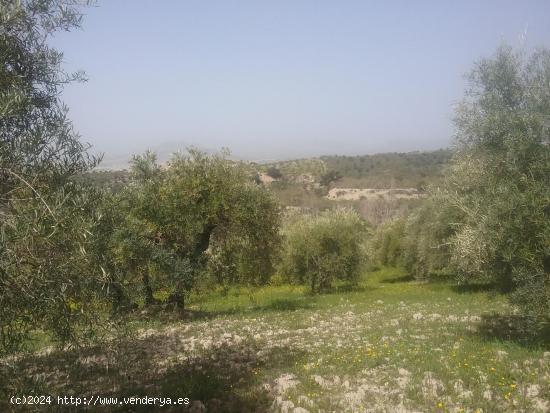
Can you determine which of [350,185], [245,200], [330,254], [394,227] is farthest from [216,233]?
[350,185]

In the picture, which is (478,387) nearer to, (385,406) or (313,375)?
(385,406)

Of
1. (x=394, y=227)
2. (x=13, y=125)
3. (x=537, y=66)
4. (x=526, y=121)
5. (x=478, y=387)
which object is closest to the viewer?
(x=13, y=125)

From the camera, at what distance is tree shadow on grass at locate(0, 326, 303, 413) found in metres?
8.45

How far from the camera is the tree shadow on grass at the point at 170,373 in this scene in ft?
27.7

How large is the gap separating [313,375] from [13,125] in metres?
7.45

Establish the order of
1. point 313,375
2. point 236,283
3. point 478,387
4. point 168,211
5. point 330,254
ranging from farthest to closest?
point 330,254
point 236,283
point 168,211
point 313,375
point 478,387

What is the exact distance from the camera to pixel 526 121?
34.3ft

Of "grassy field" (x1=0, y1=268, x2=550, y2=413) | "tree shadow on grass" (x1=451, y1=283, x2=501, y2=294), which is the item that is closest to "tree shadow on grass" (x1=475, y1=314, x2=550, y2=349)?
"grassy field" (x1=0, y1=268, x2=550, y2=413)

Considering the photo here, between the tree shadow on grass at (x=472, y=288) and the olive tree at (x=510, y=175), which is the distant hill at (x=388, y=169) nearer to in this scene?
the tree shadow on grass at (x=472, y=288)

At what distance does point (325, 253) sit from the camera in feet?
111

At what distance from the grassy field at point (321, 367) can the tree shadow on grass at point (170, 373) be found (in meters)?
0.03

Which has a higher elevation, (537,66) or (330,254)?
(537,66)

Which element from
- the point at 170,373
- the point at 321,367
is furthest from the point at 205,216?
the point at 321,367

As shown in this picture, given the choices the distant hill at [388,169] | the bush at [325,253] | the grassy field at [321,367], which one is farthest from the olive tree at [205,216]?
the distant hill at [388,169]
